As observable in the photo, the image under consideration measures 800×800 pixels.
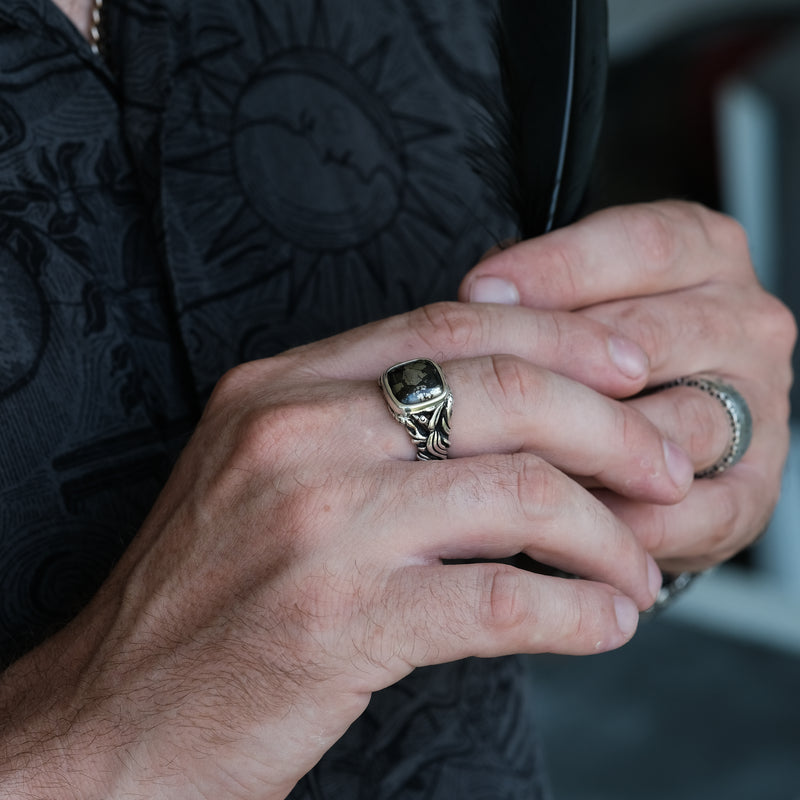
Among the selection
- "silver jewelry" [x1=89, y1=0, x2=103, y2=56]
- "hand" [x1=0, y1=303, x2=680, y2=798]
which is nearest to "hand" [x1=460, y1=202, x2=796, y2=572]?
"hand" [x1=0, y1=303, x2=680, y2=798]

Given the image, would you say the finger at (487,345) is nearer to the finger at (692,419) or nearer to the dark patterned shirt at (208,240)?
the finger at (692,419)

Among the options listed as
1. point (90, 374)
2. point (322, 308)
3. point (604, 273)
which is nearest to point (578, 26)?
point (604, 273)

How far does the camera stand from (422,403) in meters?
0.56

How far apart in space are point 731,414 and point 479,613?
0.32m

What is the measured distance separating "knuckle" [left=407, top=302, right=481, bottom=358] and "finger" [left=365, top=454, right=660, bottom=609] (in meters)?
0.09

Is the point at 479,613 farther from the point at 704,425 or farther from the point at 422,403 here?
the point at 704,425

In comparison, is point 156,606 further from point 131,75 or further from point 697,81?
point 697,81

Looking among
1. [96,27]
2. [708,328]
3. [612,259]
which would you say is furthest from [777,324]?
[96,27]

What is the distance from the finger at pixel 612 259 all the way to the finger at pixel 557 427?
0.35 ft

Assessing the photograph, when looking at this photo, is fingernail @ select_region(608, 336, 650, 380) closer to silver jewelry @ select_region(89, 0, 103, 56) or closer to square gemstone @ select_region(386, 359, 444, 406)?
square gemstone @ select_region(386, 359, 444, 406)

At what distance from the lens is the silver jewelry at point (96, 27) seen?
29.9 inches

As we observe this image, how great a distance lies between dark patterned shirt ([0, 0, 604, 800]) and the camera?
27.3 inches

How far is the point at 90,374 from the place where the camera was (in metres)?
0.71

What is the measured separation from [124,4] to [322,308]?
306 millimetres
